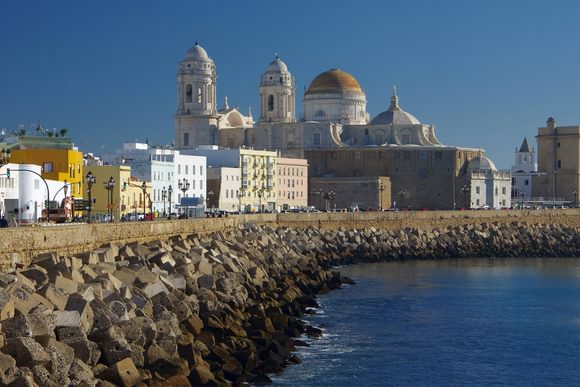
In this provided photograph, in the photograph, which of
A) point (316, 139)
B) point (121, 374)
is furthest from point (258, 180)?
point (121, 374)

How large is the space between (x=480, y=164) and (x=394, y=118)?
1004cm

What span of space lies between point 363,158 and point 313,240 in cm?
4838

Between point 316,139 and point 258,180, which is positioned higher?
point 316,139

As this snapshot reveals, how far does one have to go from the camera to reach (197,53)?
10062 centimetres

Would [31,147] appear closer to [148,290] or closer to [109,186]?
[109,186]

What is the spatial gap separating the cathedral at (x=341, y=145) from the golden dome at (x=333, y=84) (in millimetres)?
2972

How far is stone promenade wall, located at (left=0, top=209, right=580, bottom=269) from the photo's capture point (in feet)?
89.6

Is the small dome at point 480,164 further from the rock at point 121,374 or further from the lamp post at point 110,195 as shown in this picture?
the rock at point 121,374

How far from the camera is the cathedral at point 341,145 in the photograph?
334 ft

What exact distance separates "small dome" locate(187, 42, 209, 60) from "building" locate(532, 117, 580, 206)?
36.2 meters

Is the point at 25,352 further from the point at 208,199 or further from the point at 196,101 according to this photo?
the point at 196,101

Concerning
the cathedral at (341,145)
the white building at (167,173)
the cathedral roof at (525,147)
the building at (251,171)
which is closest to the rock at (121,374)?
the white building at (167,173)

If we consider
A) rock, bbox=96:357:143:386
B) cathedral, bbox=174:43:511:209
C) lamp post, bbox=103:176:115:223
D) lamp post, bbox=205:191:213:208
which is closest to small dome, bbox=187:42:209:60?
cathedral, bbox=174:43:511:209

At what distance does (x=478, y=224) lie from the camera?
243 ft
